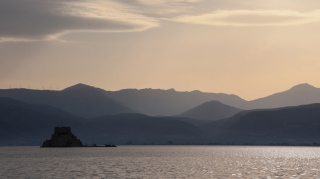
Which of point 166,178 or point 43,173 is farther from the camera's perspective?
point 43,173

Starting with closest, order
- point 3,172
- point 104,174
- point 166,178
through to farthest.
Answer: point 166,178 → point 104,174 → point 3,172

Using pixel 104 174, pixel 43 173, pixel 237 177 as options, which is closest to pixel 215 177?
pixel 237 177

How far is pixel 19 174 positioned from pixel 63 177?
16.3 metres

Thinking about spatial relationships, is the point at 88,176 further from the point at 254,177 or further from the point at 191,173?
the point at 254,177

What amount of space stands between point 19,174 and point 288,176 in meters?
63.5

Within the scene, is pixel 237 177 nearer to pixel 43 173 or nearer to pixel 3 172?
pixel 43 173

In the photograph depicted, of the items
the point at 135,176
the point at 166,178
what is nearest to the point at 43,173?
the point at 135,176

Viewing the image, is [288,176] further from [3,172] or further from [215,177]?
[3,172]

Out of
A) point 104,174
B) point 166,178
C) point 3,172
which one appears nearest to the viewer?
point 166,178

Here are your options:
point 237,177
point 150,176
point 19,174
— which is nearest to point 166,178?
point 150,176

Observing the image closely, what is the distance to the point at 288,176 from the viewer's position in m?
133

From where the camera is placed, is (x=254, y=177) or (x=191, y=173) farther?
(x=191, y=173)

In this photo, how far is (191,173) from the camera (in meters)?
143

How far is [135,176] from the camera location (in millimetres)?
133000
